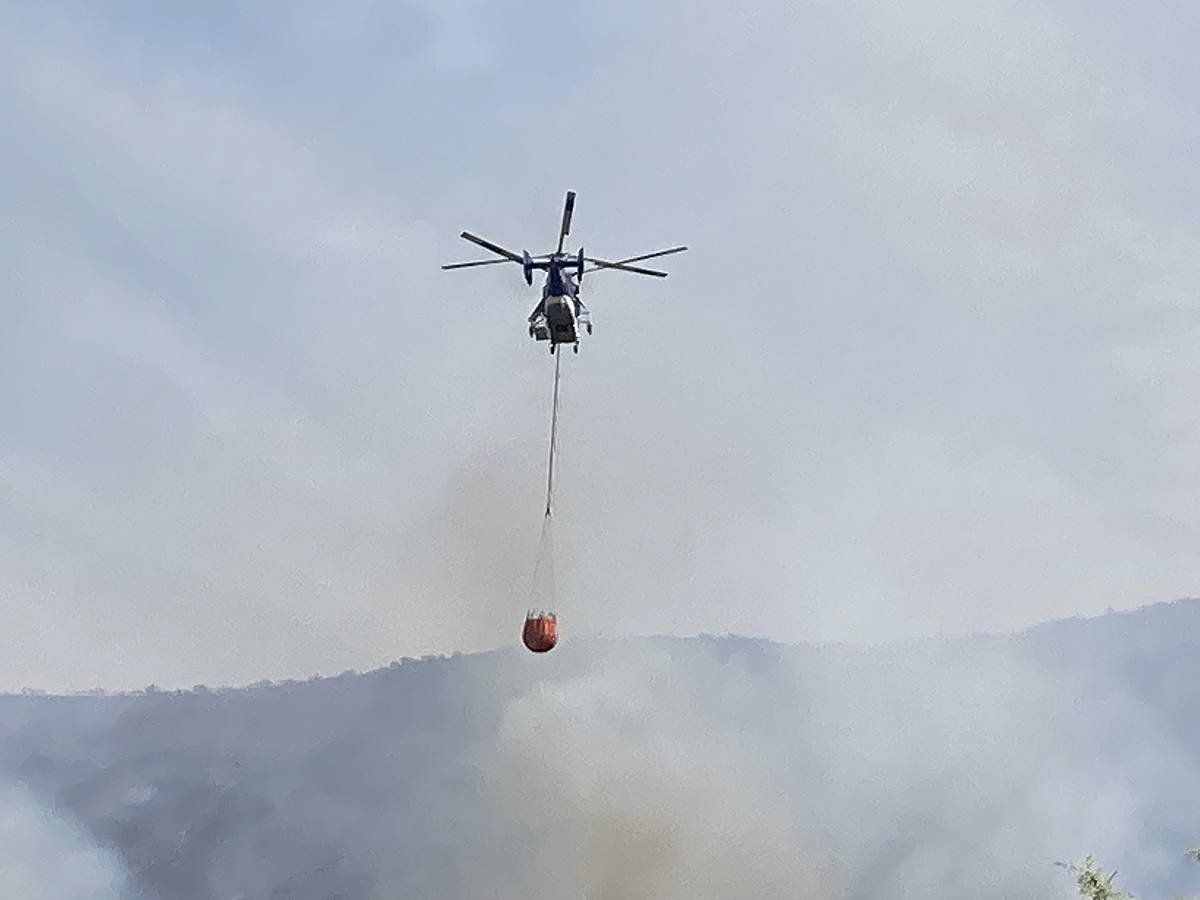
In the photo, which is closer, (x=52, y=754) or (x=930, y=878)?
(x=930, y=878)

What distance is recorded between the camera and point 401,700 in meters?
154

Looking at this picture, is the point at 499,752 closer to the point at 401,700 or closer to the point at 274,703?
the point at 401,700

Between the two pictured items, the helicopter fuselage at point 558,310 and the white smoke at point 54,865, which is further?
the white smoke at point 54,865

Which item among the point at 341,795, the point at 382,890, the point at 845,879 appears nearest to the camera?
the point at 845,879

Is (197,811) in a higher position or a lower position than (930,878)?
higher

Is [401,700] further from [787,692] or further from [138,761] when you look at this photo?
[787,692]

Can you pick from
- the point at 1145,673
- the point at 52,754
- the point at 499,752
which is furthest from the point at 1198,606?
the point at 52,754

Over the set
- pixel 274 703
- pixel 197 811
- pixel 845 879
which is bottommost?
pixel 845 879

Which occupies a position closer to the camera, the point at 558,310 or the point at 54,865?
the point at 558,310

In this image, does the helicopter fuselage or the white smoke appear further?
the white smoke

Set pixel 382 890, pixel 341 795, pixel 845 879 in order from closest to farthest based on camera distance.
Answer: pixel 845 879 < pixel 382 890 < pixel 341 795

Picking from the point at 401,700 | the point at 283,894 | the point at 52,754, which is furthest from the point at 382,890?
the point at 52,754

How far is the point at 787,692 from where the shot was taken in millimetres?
142375

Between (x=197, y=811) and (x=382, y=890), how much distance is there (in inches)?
1018
